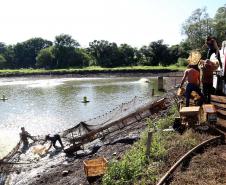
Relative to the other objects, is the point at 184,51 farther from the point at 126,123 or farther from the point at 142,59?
the point at 126,123

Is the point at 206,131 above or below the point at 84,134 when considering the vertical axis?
above

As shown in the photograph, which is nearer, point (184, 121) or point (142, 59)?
point (184, 121)

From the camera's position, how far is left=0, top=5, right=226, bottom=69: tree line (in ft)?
275

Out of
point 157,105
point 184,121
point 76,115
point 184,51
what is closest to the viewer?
point 184,121

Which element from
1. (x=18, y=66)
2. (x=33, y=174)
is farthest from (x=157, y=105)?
(x=18, y=66)

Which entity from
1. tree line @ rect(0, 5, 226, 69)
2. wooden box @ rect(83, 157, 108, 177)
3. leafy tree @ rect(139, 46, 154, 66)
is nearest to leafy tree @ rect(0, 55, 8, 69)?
tree line @ rect(0, 5, 226, 69)

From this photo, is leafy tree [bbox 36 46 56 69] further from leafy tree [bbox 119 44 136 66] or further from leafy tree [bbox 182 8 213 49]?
leafy tree [bbox 182 8 213 49]

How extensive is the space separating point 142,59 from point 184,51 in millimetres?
21302

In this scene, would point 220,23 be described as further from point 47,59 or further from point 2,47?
point 2,47

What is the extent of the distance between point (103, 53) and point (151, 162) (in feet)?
369

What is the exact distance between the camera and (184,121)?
12805 mm

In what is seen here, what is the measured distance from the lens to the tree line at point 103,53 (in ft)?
275

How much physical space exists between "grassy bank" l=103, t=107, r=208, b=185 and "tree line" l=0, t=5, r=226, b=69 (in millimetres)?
73896

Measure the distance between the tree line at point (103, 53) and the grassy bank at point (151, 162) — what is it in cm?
7390
